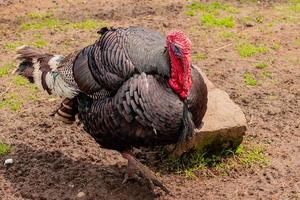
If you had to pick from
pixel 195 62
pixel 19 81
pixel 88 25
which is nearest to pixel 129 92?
pixel 19 81

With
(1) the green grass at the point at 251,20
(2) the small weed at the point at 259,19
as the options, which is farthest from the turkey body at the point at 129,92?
(2) the small weed at the point at 259,19

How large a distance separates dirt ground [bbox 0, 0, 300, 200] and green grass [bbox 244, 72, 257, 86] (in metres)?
0.04

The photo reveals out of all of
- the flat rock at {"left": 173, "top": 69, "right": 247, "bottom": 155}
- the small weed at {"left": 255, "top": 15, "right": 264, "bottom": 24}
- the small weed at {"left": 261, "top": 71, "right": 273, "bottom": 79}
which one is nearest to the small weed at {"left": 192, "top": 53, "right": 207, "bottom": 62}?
the small weed at {"left": 261, "top": 71, "right": 273, "bottom": 79}

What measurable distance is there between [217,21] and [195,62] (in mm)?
1368

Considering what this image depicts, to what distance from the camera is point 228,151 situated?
4855 mm

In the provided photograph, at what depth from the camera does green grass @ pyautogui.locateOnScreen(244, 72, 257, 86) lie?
611 centimetres

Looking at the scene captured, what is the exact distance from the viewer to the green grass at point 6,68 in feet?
20.7

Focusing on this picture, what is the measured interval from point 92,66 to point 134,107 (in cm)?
65

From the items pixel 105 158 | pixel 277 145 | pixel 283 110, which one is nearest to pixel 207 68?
pixel 283 110

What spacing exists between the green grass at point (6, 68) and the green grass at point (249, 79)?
2862mm

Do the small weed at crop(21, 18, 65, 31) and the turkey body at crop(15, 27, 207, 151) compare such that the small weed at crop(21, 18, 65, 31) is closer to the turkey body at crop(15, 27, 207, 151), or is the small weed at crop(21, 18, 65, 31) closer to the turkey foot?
the turkey body at crop(15, 27, 207, 151)

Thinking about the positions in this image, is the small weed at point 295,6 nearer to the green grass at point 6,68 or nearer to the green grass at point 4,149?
the green grass at point 6,68

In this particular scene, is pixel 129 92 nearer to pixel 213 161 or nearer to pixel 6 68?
pixel 213 161

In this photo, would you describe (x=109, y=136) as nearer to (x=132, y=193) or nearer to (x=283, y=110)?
(x=132, y=193)
